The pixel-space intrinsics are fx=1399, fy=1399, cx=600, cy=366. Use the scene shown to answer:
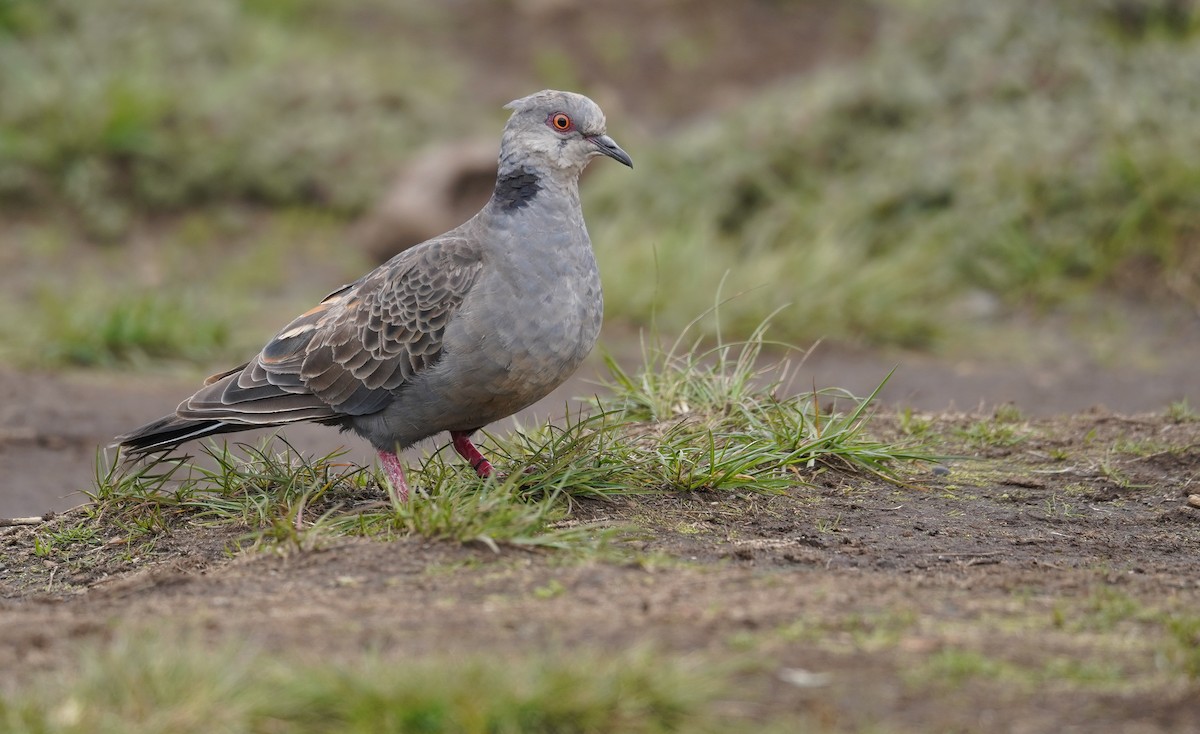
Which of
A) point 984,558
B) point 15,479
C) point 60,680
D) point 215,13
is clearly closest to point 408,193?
point 215,13

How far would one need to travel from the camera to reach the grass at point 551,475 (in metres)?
4.20

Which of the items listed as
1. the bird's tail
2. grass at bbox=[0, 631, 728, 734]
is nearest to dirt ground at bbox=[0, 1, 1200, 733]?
grass at bbox=[0, 631, 728, 734]

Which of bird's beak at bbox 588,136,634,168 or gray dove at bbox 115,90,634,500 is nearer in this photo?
gray dove at bbox 115,90,634,500

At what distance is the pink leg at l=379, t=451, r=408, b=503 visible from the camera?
15.3 ft

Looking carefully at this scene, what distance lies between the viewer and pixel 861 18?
18125mm

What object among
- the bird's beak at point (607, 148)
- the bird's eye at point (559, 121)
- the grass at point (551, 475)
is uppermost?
the bird's eye at point (559, 121)

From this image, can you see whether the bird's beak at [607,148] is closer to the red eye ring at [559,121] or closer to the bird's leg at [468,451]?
the red eye ring at [559,121]

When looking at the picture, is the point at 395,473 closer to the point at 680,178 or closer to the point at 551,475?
the point at 551,475

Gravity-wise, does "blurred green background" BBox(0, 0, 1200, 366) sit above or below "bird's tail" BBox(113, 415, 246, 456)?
above

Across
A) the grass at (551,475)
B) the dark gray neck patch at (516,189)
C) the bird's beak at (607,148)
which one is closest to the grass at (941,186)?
the grass at (551,475)

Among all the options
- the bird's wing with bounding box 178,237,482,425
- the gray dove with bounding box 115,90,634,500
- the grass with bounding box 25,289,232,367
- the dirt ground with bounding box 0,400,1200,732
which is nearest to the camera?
the dirt ground with bounding box 0,400,1200,732

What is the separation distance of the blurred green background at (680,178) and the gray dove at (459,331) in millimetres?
3296

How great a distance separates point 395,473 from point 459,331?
0.57m

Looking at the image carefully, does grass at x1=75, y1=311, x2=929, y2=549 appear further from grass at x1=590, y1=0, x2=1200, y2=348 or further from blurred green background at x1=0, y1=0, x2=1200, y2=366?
grass at x1=590, y1=0, x2=1200, y2=348
